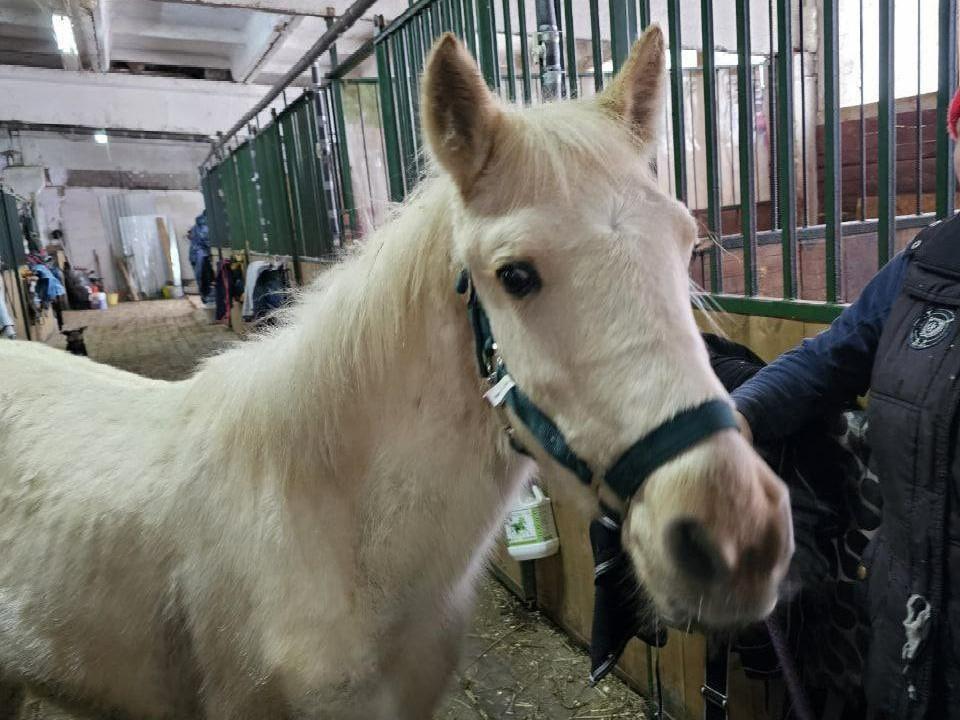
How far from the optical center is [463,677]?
2359 mm

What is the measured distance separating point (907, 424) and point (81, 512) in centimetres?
166

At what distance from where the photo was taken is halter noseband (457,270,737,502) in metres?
0.73

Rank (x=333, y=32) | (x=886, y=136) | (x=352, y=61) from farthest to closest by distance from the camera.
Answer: (x=352, y=61) < (x=333, y=32) < (x=886, y=136)

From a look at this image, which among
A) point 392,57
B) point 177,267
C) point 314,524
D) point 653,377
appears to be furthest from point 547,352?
point 177,267

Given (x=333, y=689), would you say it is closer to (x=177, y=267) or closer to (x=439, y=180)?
(x=439, y=180)

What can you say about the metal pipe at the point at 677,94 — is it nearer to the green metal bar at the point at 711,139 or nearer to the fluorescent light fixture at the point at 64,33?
the green metal bar at the point at 711,139

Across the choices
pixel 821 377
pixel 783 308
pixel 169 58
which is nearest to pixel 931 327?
pixel 821 377

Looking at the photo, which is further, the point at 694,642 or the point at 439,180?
the point at 694,642

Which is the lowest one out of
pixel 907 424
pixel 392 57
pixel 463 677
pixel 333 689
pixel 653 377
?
pixel 463 677

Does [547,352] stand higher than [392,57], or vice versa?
[392,57]

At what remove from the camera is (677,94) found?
5.63 ft

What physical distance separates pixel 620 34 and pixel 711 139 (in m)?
0.46

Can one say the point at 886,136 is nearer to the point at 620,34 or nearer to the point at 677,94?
the point at 677,94

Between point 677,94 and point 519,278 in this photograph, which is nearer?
point 519,278
